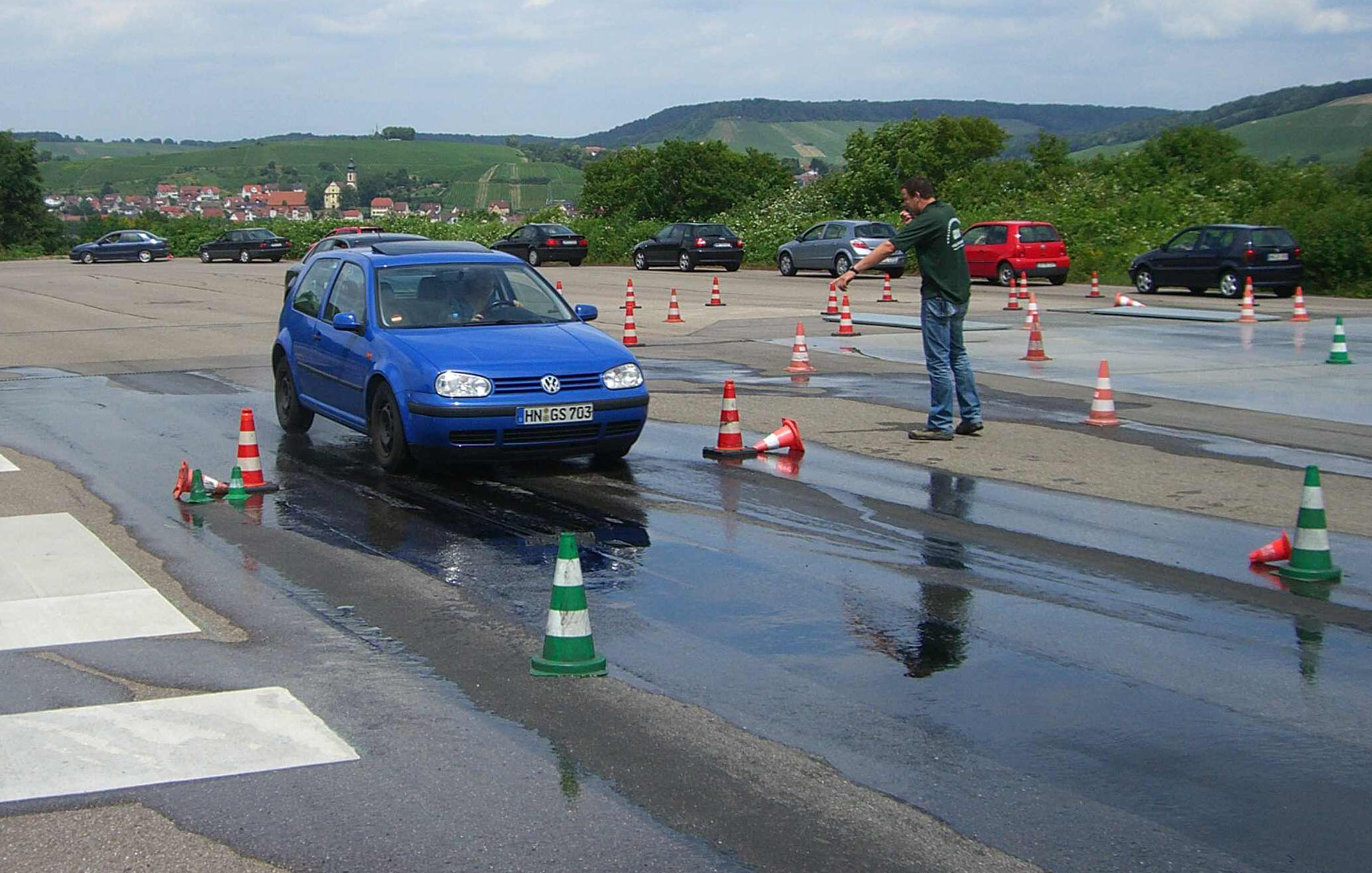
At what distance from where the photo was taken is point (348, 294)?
11883 millimetres

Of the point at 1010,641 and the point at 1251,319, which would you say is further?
the point at 1251,319

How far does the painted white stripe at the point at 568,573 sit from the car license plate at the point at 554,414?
414 centimetres

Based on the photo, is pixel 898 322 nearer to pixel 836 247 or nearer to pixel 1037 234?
pixel 1037 234

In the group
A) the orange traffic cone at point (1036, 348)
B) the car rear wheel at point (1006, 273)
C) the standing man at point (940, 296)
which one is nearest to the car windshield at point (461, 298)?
the standing man at point (940, 296)

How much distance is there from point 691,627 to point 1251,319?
62.6ft

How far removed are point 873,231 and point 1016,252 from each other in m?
5.91

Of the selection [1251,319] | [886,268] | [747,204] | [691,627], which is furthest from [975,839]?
[747,204]

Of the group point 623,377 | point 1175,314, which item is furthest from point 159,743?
point 1175,314

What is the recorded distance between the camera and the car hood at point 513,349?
10.2 meters

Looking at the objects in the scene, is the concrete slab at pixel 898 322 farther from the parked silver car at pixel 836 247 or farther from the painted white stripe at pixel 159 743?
the painted white stripe at pixel 159 743

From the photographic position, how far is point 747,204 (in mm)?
61875

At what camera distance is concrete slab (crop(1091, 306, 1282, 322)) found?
2414 centimetres

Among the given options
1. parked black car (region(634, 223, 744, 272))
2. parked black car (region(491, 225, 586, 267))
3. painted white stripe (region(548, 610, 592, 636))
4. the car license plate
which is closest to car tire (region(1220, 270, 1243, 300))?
parked black car (region(634, 223, 744, 272))

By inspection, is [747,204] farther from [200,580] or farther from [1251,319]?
[200,580]
